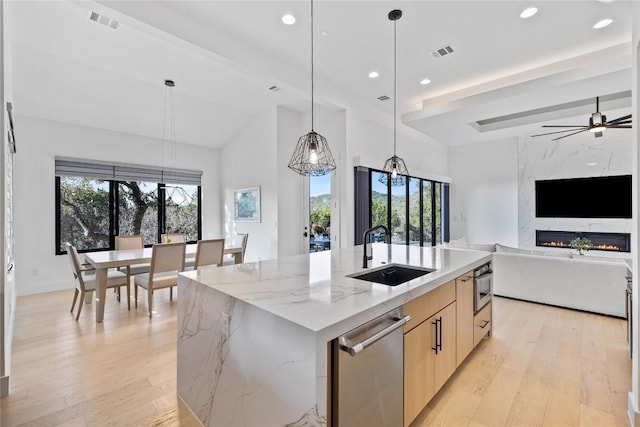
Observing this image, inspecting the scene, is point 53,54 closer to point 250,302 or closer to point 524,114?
point 250,302

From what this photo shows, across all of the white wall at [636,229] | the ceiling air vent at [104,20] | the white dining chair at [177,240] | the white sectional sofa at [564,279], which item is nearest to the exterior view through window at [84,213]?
the white dining chair at [177,240]

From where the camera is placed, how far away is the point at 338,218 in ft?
16.8

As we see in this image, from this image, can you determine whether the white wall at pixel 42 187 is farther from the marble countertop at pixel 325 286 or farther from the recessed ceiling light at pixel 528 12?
the recessed ceiling light at pixel 528 12

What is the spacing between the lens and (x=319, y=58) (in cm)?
383

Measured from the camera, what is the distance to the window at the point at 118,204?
5.21 meters

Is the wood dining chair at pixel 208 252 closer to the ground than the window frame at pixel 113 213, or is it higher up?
closer to the ground

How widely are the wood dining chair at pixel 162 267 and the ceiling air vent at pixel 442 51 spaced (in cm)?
401

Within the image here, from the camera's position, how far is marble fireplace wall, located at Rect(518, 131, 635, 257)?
588cm

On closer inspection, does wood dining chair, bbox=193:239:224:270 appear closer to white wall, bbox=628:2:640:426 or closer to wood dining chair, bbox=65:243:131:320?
wood dining chair, bbox=65:243:131:320

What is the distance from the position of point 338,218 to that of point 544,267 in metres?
2.95

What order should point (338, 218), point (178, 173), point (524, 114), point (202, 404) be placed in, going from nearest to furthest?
point (202, 404)
point (338, 218)
point (524, 114)
point (178, 173)

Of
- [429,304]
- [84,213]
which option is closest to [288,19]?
[429,304]

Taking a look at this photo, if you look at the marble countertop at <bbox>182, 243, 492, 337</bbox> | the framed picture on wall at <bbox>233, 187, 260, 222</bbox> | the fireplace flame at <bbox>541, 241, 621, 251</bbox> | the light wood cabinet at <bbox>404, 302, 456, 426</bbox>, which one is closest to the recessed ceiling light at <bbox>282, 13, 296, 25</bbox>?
the marble countertop at <bbox>182, 243, 492, 337</bbox>

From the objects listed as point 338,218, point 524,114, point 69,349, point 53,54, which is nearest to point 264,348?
point 69,349
